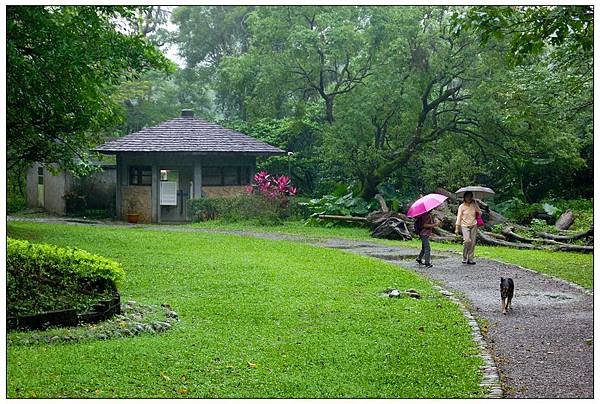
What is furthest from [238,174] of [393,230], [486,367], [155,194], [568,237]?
[486,367]

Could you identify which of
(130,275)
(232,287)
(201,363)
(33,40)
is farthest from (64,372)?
(33,40)

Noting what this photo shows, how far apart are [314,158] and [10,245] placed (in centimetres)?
1657

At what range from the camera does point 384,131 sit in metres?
22.3

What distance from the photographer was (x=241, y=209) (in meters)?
22.0

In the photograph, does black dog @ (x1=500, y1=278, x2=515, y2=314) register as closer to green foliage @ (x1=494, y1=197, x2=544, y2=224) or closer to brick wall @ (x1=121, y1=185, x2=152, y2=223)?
green foliage @ (x1=494, y1=197, x2=544, y2=224)

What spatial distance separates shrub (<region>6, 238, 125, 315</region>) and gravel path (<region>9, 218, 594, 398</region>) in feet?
12.3

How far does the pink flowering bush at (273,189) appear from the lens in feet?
73.1

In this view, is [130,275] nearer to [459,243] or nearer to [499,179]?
[459,243]

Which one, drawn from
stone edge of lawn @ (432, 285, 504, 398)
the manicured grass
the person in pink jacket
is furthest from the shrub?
the person in pink jacket

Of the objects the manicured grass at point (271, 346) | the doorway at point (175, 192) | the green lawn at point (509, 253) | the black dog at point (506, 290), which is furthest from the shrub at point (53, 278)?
the doorway at point (175, 192)

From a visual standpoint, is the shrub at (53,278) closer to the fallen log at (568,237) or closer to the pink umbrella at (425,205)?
the pink umbrella at (425,205)

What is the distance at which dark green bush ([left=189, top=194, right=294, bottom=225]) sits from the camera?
21547 millimetres

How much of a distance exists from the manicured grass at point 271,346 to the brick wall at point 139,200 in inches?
452

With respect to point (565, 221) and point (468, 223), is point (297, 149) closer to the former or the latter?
point (565, 221)
